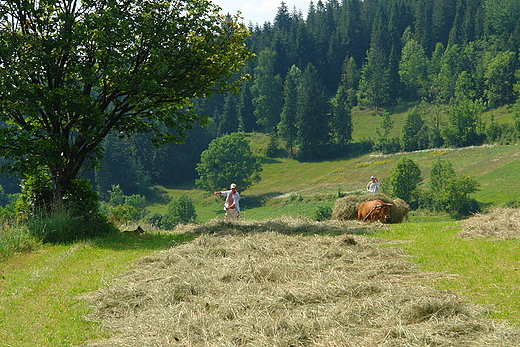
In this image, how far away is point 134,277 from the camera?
10258mm

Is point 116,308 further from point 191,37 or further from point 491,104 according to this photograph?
point 491,104

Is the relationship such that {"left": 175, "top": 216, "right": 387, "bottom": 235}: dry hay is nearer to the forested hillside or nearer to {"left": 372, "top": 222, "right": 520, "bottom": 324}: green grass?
{"left": 372, "top": 222, "right": 520, "bottom": 324}: green grass

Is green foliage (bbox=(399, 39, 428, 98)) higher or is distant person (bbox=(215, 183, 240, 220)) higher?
green foliage (bbox=(399, 39, 428, 98))

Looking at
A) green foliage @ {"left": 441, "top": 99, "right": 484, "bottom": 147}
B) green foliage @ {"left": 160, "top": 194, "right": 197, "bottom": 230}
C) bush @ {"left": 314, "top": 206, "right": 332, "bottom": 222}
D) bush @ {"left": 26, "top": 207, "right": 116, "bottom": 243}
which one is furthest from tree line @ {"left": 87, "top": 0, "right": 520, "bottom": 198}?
bush @ {"left": 26, "top": 207, "right": 116, "bottom": 243}

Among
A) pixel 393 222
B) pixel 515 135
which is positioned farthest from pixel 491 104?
pixel 393 222

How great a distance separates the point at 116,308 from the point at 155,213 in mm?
79541

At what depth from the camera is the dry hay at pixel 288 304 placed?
654 cm

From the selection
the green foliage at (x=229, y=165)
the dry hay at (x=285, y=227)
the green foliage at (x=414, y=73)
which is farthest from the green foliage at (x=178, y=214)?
the green foliage at (x=414, y=73)

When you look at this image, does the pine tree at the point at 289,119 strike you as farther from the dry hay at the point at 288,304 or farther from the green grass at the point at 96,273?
the dry hay at the point at 288,304

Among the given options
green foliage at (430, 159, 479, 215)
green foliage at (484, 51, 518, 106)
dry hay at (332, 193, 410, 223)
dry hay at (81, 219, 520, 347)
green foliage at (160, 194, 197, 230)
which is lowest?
green foliage at (160, 194, 197, 230)

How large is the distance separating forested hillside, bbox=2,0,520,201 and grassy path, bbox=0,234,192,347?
7887 cm

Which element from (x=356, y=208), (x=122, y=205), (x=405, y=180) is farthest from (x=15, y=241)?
(x=405, y=180)

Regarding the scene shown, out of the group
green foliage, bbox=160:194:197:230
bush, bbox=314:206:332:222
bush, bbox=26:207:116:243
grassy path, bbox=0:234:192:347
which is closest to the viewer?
grassy path, bbox=0:234:192:347

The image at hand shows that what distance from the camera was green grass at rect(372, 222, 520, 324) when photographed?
311 inches
